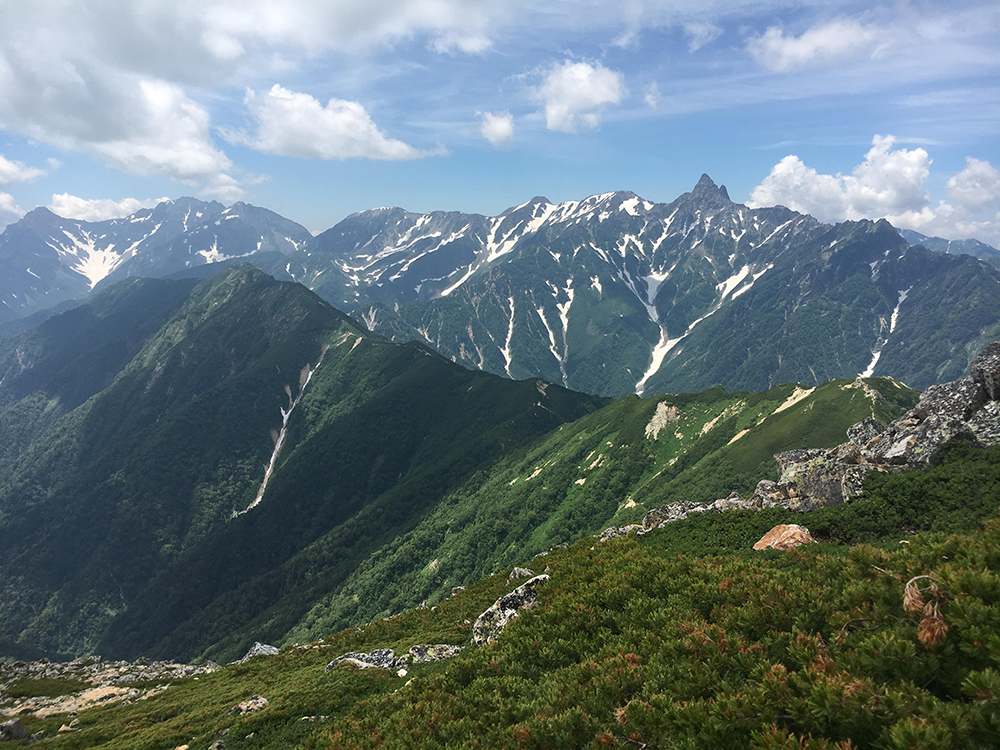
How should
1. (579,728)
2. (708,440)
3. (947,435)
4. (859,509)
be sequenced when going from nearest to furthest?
(579,728), (859,509), (947,435), (708,440)

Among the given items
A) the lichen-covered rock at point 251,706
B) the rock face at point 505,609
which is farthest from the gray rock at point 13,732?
the rock face at point 505,609

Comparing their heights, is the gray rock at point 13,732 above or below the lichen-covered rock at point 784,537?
below

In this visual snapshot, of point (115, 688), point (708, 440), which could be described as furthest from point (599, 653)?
point (708, 440)

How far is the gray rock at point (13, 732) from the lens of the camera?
49750mm

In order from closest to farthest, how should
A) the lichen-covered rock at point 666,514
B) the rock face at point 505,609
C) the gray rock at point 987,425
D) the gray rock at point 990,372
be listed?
the rock face at point 505,609 < the gray rock at point 987,425 < the gray rock at point 990,372 < the lichen-covered rock at point 666,514

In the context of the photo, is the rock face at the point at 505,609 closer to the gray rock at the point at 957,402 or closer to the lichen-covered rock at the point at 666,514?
the lichen-covered rock at the point at 666,514

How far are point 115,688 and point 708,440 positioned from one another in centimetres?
17740

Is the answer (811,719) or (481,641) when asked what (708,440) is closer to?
(481,641)

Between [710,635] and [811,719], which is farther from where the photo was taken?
[710,635]

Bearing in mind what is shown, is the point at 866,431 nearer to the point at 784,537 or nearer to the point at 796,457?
the point at 796,457

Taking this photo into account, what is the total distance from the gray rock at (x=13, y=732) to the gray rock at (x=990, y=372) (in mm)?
113314

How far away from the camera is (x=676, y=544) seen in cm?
4484

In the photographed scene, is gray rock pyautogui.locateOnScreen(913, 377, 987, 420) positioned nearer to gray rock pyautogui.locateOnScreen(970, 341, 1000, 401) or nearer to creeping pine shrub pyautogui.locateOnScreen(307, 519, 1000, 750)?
gray rock pyautogui.locateOnScreen(970, 341, 1000, 401)

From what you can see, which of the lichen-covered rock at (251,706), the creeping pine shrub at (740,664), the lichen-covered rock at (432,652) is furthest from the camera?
the lichen-covered rock at (251,706)
